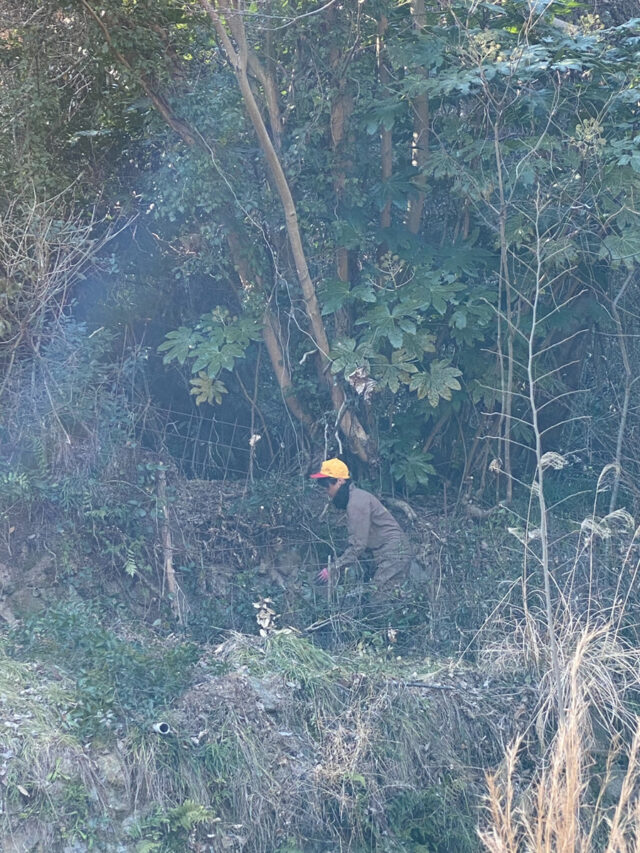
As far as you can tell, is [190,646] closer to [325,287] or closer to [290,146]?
[325,287]

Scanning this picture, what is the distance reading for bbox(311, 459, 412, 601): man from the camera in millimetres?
7367

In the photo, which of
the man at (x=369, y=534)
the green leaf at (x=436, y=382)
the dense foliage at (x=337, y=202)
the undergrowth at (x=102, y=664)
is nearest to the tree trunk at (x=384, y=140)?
the dense foliage at (x=337, y=202)

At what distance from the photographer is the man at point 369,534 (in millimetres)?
7367

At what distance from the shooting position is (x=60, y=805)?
5.33m

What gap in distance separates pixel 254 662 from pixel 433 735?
1320mm

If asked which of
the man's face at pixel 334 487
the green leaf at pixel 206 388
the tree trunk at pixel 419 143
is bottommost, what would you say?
the man's face at pixel 334 487

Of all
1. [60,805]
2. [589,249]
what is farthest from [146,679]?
[589,249]

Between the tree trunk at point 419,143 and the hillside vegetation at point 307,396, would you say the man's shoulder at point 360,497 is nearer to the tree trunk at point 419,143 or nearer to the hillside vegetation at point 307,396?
the hillside vegetation at point 307,396

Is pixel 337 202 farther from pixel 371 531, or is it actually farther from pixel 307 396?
pixel 371 531

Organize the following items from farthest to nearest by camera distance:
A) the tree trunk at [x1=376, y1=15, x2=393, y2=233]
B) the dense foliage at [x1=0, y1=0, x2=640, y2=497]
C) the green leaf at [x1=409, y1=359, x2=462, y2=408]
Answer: the tree trunk at [x1=376, y1=15, x2=393, y2=233], the green leaf at [x1=409, y1=359, x2=462, y2=408], the dense foliage at [x1=0, y1=0, x2=640, y2=497]

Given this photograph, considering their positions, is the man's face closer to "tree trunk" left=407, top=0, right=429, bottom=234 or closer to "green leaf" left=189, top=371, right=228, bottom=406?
"green leaf" left=189, top=371, right=228, bottom=406

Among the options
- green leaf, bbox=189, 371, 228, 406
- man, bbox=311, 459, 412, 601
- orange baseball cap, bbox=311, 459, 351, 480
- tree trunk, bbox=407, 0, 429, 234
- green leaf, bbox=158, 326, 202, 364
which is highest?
tree trunk, bbox=407, 0, 429, 234

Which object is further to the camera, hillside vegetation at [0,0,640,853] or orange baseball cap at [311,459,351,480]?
orange baseball cap at [311,459,351,480]

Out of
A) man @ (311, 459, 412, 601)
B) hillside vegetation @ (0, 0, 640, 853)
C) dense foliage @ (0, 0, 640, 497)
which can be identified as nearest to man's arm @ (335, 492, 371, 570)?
man @ (311, 459, 412, 601)
